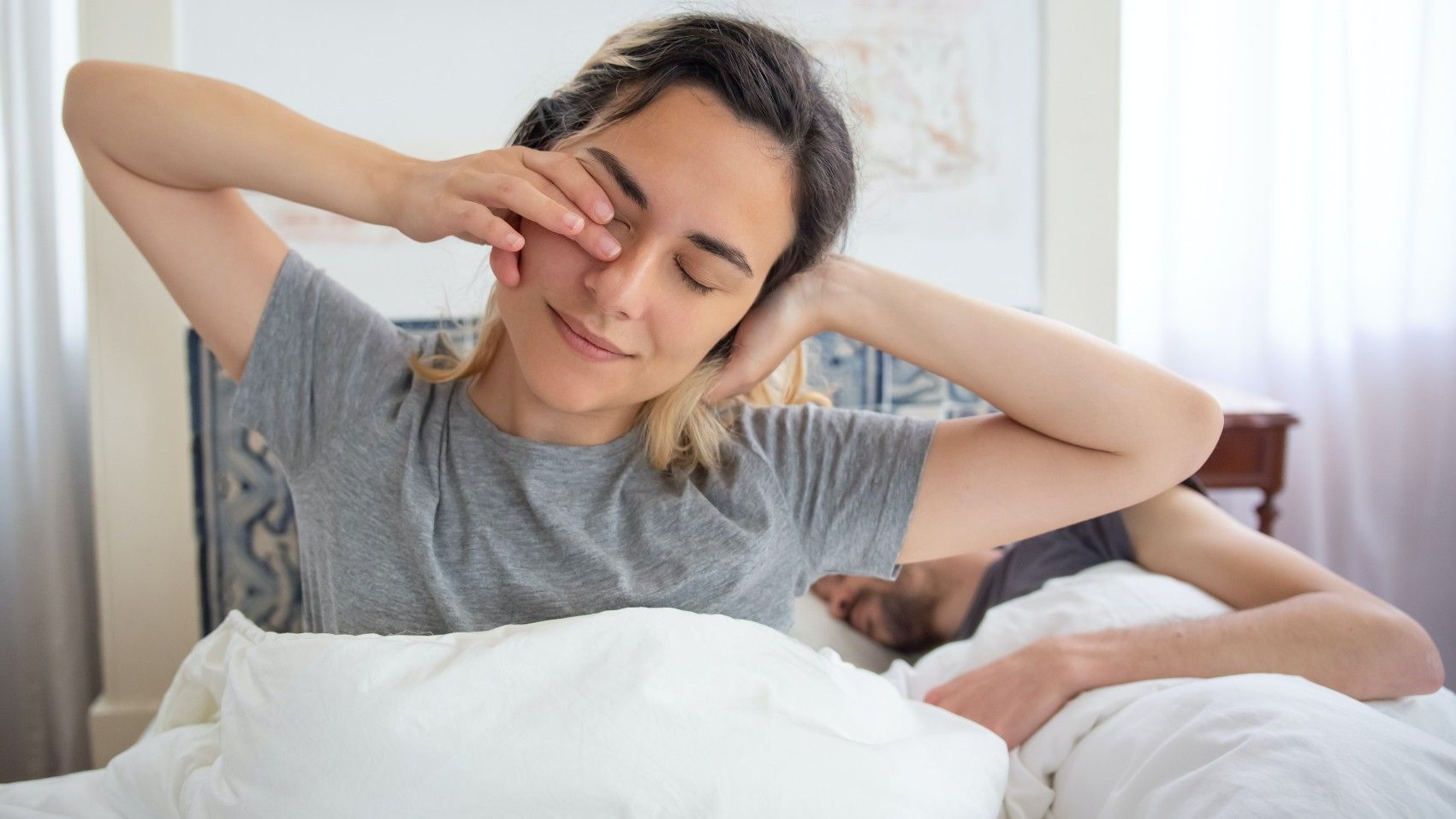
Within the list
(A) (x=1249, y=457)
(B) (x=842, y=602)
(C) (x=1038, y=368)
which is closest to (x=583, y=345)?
(C) (x=1038, y=368)

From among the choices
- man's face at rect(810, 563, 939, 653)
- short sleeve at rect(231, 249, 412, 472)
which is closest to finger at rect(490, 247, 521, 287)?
short sleeve at rect(231, 249, 412, 472)

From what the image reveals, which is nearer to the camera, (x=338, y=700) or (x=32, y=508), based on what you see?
(x=338, y=700)

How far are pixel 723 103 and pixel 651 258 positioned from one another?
171 mm

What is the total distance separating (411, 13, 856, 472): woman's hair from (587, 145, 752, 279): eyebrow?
0.06 m

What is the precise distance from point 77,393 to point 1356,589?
7.16 ft

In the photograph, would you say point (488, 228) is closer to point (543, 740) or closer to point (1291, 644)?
point (543, 740)

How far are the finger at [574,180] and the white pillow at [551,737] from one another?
1.16 feet

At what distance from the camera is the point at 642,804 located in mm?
704

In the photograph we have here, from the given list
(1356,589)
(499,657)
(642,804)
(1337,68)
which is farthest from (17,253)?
(1337,68)

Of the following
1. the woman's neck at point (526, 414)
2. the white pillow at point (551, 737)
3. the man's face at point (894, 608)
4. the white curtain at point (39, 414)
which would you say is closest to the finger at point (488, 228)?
the woman's neck at point (526, 414)

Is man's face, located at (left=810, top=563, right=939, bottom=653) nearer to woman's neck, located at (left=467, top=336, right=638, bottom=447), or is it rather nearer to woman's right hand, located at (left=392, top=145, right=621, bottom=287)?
woman's neck, located at (left=467, top=336, right=638, bottom=447)

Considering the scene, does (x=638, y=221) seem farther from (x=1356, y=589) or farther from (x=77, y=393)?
(x=77, y=393)

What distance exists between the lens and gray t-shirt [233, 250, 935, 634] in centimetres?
97

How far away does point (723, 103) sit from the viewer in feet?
3.02
